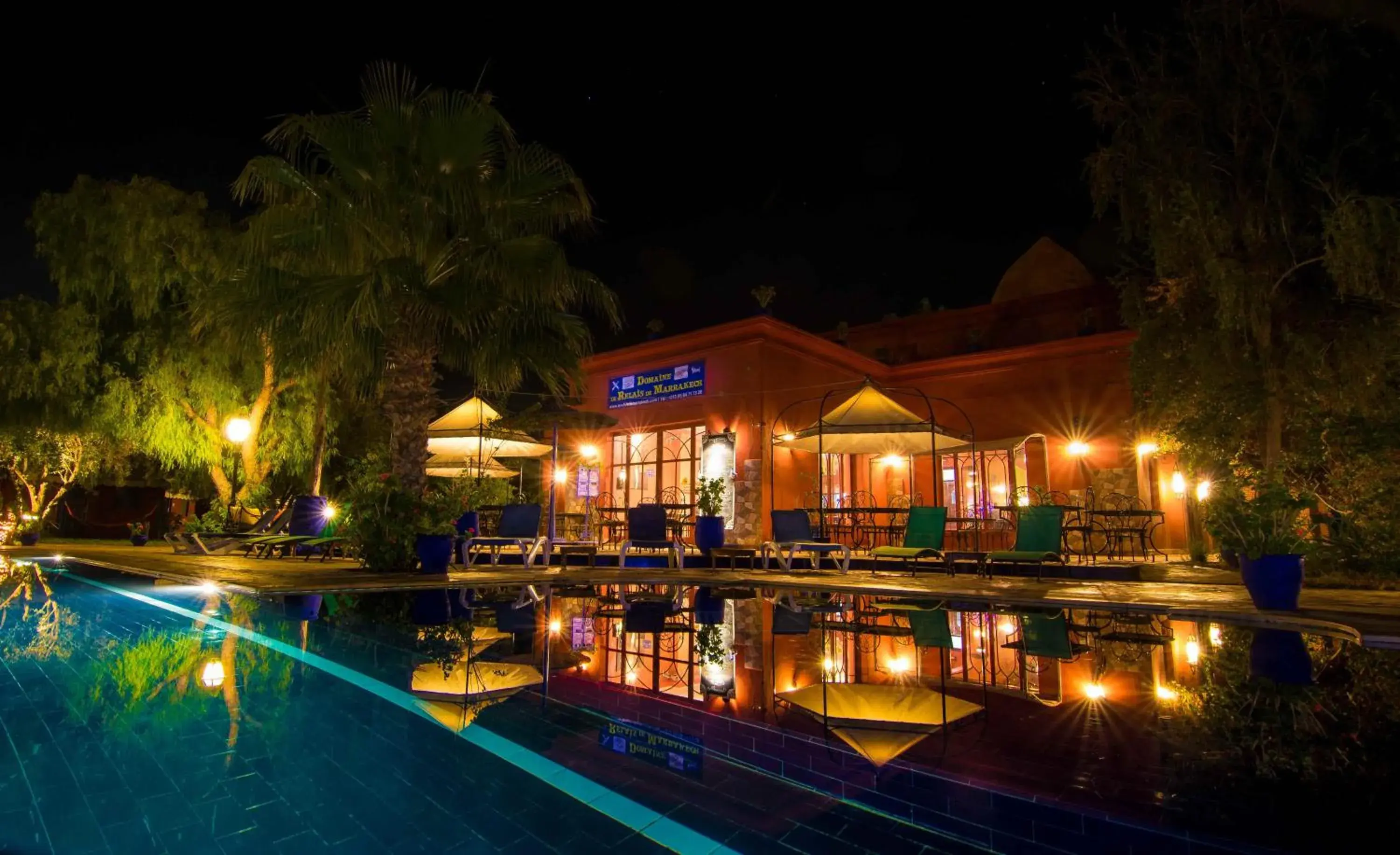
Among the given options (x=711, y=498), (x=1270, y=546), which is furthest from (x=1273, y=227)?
(x=711, y=498)

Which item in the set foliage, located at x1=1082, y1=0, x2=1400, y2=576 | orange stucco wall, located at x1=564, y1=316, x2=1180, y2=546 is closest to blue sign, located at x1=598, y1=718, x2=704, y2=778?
foliage, located at x1=1082, y1=0, x2=1400, y2=576

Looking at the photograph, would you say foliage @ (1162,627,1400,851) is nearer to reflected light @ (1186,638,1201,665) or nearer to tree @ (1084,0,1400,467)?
reflected light @ (1186,638,1201,665)

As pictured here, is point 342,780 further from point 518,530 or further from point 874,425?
point 874,425

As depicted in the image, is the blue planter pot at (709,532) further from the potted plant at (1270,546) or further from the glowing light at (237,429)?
the glowing light at (237,429)

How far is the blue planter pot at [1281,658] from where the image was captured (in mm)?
3715

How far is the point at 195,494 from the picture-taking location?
61.8 ft

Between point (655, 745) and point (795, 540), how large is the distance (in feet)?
25.5

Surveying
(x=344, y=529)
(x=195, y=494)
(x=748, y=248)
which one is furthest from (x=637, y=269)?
(x=344, y=529)

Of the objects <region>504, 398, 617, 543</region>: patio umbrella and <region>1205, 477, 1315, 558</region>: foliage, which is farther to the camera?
<region>504, 398, 617, 543</region>: patio umbrella

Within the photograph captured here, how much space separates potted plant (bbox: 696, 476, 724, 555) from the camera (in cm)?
1070

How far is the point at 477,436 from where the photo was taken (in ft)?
41.4

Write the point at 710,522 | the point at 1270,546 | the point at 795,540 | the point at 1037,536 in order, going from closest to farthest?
1. the point at 1270,546
2. the point at 1037,536
3. the point at 795,540
4. the point at 710,522

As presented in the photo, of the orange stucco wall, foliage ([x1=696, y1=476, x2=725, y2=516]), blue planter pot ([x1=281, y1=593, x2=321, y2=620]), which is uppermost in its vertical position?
the orange stucco wall

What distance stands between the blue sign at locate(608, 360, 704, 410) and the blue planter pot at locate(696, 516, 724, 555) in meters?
4.99
